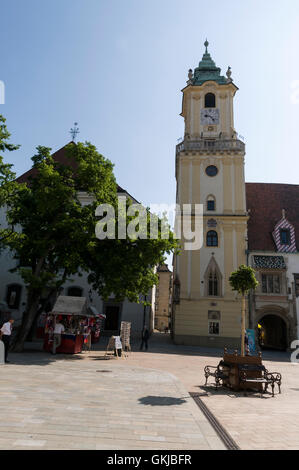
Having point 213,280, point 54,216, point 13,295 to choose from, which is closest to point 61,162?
point 13,295

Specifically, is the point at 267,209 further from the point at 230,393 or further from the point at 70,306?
the point at 230,393

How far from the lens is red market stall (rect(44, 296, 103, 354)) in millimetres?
17891

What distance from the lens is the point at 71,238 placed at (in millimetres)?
16953

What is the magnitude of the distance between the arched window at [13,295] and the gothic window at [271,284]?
24.1 metres

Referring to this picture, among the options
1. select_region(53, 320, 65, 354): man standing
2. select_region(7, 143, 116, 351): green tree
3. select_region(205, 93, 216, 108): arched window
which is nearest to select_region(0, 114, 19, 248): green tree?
select_region(7, 143, 116, 351): green tree

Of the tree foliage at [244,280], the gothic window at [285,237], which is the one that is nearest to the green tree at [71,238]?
the tree foliage at [244,280]

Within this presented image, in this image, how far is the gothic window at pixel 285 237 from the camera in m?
32.9

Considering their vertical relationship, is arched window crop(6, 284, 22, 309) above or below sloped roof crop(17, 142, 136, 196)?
below

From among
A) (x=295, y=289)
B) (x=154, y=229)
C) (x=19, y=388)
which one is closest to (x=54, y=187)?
(x=154, y=229)

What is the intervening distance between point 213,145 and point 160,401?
31.0 meters

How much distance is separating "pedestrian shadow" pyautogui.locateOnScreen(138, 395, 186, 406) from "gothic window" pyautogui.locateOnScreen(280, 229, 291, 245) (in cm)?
2765

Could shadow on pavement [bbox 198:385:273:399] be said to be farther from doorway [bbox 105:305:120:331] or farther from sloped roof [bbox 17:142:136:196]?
sloped roof [bbox 17:142:136:196]

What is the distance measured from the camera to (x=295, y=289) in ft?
101

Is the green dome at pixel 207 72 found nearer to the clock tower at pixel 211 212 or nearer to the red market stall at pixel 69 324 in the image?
the clock tower at pixel 211 212
